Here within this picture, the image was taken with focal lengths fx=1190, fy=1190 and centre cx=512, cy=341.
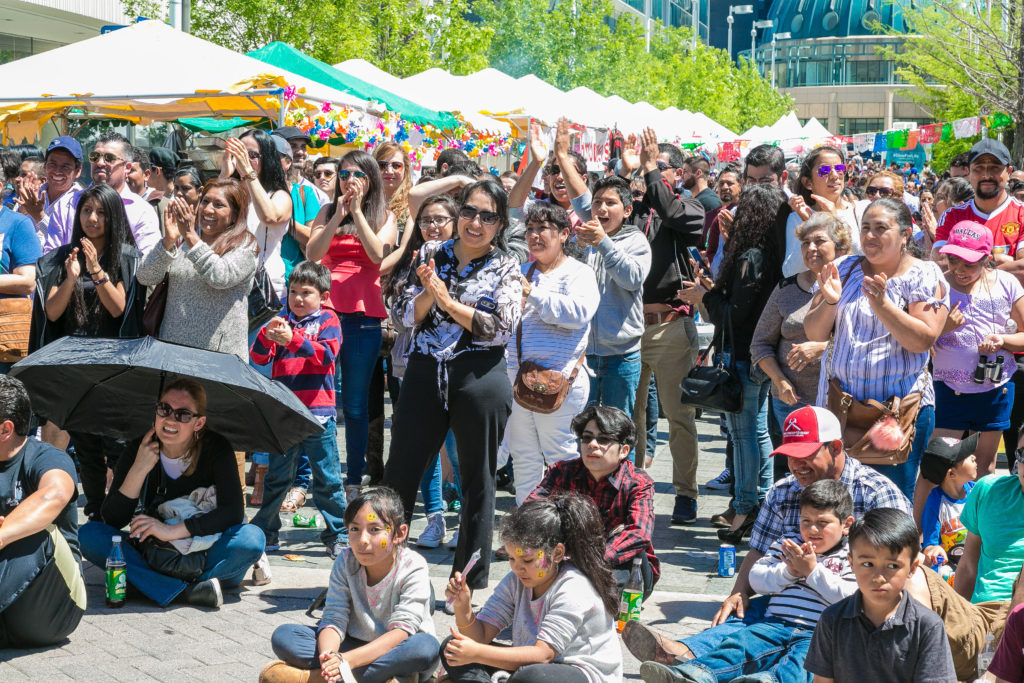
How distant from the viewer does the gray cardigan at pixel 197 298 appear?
6.06 m

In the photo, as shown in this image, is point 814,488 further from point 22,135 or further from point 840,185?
point 22,135

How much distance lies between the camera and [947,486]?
5969 mm

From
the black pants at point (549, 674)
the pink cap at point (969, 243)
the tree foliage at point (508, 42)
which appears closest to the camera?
the black pants at point (549, 674)

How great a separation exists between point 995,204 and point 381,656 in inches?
232

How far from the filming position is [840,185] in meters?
6.86

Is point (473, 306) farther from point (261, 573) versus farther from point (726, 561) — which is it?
point (726, 561)

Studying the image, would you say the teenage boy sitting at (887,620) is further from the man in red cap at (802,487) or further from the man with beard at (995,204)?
the man with beard at (995,204)

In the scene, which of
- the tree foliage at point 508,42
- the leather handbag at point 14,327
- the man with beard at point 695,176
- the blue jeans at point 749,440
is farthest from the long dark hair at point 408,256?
the tree foliage at point 508,42

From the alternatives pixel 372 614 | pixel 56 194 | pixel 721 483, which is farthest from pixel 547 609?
pixel 56 194

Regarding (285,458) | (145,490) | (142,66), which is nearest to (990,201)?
(285,458)

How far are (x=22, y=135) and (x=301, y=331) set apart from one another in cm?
608

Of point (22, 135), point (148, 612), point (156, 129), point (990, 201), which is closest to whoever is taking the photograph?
point (148, 612)

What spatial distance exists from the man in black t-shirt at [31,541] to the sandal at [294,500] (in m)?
2.17

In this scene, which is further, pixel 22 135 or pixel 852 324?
pixel 22 135
